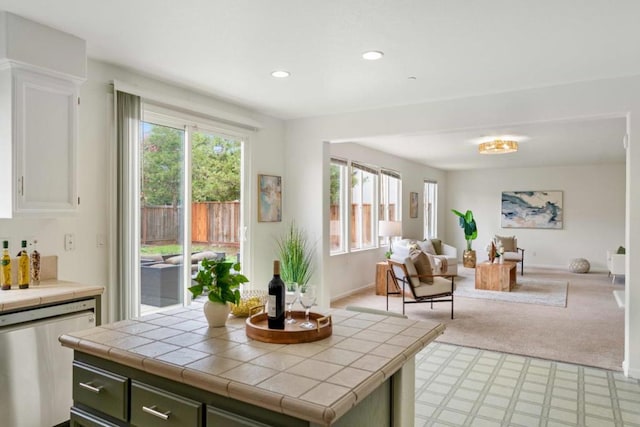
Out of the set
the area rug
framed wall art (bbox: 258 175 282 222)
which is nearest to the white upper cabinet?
framed wall art (bbox: 258 175 282 222)

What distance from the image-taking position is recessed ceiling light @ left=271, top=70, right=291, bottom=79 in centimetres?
362

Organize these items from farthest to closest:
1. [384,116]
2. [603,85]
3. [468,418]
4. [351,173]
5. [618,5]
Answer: [351,173], [384,116], [603,85], [468,418], [618,5]

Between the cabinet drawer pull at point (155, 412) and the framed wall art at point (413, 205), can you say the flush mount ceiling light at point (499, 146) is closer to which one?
the framed wall art at point (413, 205)

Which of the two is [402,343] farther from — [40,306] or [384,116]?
[384,116]

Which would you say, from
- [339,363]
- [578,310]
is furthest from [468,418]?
[578,310]

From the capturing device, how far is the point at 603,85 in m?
3.72

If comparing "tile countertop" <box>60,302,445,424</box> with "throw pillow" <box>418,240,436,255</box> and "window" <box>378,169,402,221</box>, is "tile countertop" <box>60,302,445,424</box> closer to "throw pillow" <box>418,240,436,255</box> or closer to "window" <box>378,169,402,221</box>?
"window" <box>378,169,402,221</box>

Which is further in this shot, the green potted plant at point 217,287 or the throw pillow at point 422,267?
the throw pillow at point 422,267

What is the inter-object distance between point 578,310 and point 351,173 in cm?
379

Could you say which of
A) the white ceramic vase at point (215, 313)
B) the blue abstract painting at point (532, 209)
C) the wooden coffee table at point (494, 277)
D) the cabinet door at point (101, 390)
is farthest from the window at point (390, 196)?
the cabinet door at point (101, 390)

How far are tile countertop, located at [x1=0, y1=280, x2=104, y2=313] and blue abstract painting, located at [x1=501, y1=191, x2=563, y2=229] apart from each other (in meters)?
10.4

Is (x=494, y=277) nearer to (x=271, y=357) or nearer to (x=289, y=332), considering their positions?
(x=289, y=332)

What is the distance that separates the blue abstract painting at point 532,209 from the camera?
35.0ft

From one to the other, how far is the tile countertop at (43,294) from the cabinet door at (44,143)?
48 cm
